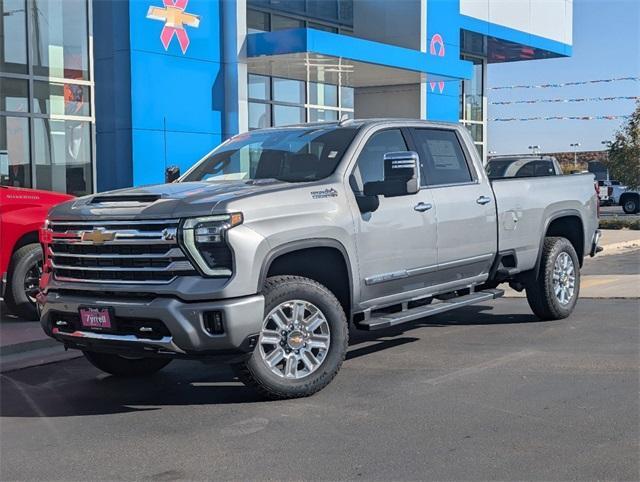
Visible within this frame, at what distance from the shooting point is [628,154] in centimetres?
2755

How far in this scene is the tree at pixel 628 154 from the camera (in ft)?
89.9

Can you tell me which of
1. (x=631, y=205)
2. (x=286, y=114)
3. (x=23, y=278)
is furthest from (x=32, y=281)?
(x=631, y=205)

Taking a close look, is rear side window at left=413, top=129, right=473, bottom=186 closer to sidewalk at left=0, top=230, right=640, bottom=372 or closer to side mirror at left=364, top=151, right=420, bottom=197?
side mirror at left=364, top=151, right=420, bottom=197

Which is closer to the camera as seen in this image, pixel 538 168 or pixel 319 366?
pixel 319 366

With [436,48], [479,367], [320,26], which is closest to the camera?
[479,367]

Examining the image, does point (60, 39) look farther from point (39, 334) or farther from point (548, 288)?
point (548, 288)

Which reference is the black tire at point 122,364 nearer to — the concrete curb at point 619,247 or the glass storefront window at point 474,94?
the concrete curb at point 619,247

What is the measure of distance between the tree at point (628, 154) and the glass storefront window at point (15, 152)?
67.2 feet

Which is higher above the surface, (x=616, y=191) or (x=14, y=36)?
(x=14, y=36)

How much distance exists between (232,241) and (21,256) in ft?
15.3

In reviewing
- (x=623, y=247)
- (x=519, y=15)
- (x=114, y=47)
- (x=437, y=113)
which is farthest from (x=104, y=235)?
(x=519, y=15)

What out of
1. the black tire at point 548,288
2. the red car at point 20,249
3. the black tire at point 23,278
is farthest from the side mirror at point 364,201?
the black tire at point 23,278

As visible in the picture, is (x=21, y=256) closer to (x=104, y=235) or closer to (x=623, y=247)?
(x=104, y=235)

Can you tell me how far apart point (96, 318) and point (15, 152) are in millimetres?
9638
